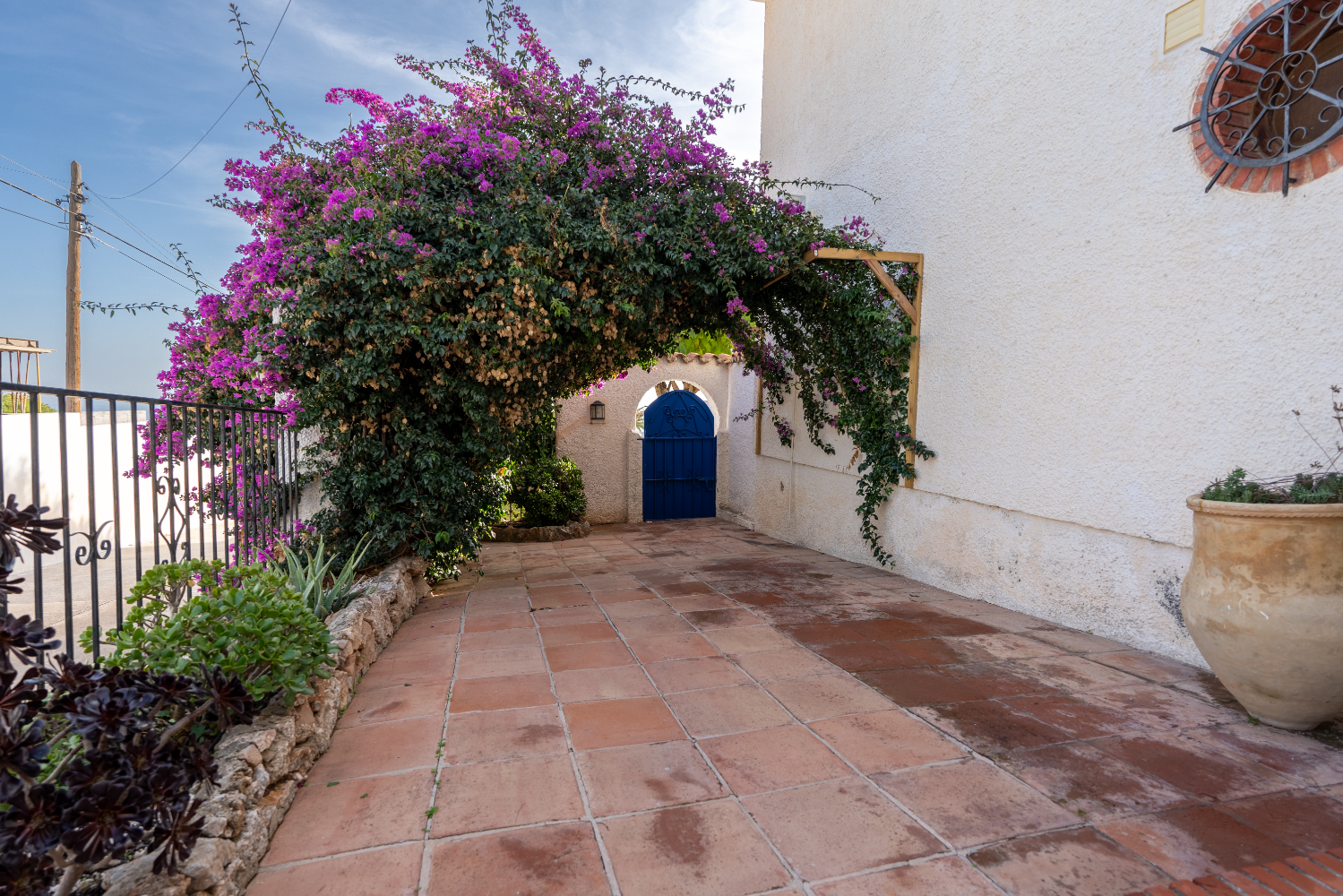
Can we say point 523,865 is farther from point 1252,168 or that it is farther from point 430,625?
point 1252,168

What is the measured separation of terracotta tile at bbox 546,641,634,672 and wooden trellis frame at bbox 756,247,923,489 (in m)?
2.97

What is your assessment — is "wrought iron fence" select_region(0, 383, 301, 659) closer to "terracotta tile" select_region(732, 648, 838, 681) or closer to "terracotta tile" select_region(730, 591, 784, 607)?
"terracotta tile" select_region(732, 648, 838, 681)

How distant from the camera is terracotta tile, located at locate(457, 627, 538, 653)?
3.75 metres

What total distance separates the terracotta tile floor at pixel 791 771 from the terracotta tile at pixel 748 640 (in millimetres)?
22

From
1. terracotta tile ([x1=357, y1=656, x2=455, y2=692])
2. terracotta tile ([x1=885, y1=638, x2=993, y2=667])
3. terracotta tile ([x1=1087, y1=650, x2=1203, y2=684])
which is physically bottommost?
terracotta tile ([x1=357, y1=656, x2=455, y2=692])

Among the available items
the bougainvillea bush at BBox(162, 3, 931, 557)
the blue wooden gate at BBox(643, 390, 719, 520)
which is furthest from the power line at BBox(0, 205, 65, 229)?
the blue wooden gate at BBox(643, 390, 719, 520)

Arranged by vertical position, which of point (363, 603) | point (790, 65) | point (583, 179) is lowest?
point (363, 603)

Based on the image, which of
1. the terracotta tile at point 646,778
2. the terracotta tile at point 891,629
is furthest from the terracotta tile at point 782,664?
the terracotta tile at point 646,778

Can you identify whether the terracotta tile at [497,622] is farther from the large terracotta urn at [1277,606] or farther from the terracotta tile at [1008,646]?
the large terracotta urn at [1277,606]

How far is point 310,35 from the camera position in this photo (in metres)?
7.53

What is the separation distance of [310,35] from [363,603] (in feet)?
23.6

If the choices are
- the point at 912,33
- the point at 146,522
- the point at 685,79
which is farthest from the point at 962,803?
the point at 146,522

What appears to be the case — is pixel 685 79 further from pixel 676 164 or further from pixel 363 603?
pixel 363 603

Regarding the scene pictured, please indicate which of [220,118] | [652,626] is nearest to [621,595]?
[652,626]
